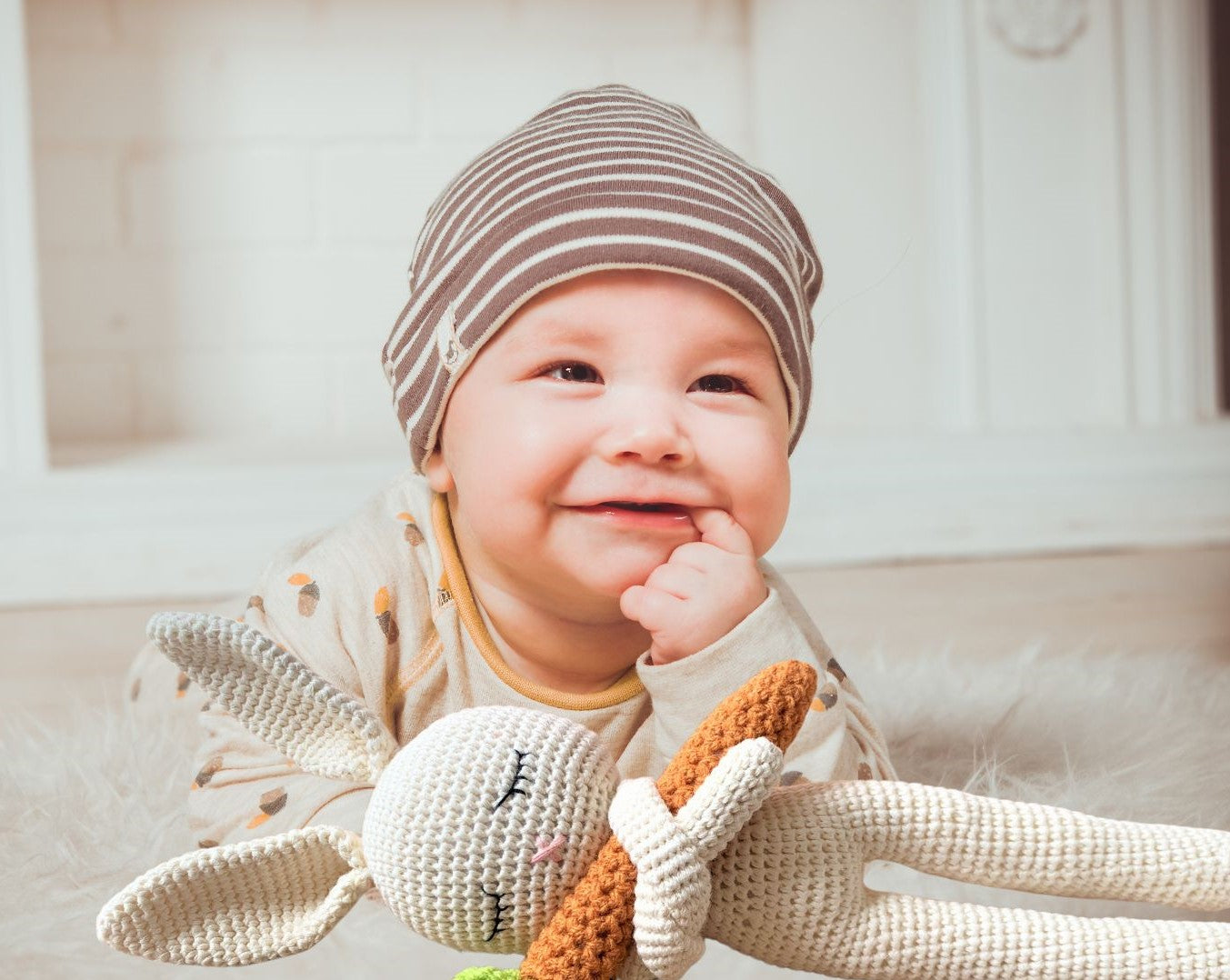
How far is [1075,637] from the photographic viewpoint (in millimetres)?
1325

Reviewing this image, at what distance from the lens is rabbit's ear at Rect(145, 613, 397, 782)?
1.67 feet

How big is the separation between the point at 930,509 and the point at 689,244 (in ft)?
4.29

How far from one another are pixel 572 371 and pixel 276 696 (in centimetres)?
25

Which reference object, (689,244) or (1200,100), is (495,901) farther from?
(1200,100)

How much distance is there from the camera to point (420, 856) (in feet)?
1.52

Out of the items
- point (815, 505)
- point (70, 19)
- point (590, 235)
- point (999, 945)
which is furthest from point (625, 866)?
point (70, 19)

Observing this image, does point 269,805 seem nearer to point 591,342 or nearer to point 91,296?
point 591,342

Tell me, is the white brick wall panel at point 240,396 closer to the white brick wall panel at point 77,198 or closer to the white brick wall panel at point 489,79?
the white brick wall panel at point 77,198

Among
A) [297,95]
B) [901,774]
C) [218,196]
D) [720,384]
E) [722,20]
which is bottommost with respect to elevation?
[901,774]

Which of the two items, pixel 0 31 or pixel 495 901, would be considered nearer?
pixel 495 901

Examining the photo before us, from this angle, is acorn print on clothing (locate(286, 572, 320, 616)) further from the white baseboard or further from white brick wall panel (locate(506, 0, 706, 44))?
white brick wall panel (locate(506, 0, 706, 44))

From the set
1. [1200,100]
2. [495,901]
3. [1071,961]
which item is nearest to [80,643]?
[495,901]

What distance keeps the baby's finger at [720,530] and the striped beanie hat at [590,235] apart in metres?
0.10

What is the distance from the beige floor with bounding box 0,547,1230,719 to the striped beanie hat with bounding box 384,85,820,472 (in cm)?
36
